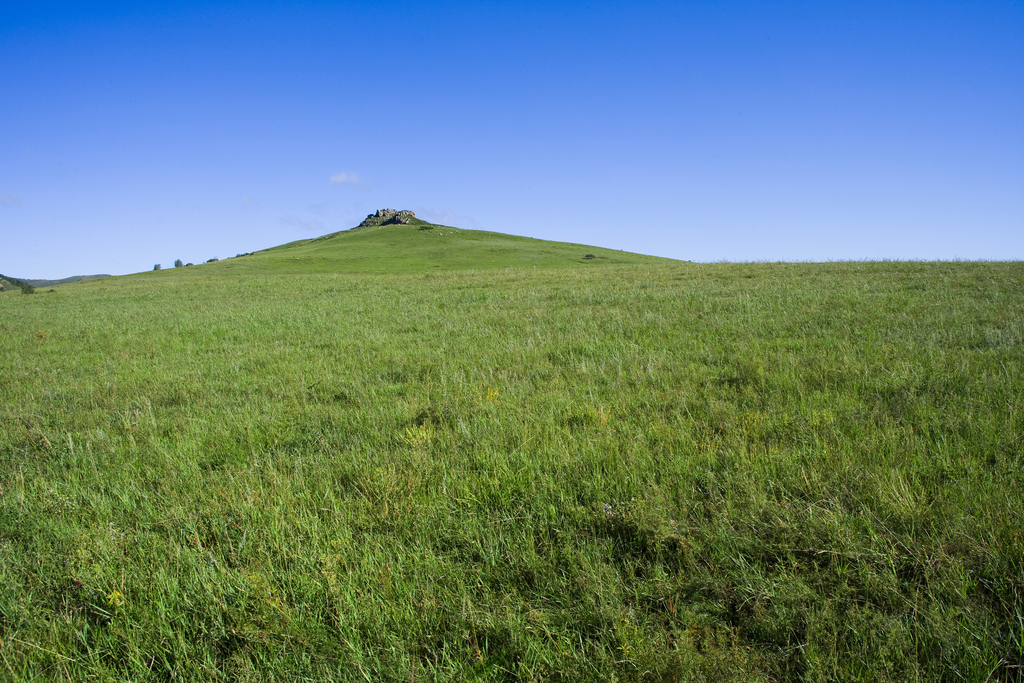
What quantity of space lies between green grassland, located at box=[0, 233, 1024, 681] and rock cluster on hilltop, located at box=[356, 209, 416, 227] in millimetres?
131198

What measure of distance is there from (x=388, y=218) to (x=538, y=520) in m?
145

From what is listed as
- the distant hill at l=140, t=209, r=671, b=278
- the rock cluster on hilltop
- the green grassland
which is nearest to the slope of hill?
the distant hill at l=140, t=209, r=671, b=278

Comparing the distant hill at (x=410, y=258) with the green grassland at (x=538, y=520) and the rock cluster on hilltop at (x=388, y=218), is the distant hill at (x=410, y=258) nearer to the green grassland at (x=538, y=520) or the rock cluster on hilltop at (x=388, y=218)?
the green grassland at (x=538, y=520)

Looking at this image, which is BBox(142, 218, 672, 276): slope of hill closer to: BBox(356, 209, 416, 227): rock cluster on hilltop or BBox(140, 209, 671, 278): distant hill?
BBox(140, 209, 671, 278): distant hill

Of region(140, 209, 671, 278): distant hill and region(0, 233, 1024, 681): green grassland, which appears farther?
region(140, 209, 671, 278): distant hill

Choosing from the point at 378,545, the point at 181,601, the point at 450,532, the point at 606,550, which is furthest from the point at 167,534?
the point at 606,550

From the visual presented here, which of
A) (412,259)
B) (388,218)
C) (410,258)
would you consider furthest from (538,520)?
(388,218)

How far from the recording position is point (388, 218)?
455 feet

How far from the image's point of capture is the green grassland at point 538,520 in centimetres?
215

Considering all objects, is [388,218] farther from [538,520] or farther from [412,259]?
[538,520]

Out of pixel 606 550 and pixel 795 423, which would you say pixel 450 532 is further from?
pixel 795 423

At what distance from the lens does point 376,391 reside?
19.7ft

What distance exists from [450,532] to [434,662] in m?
0.85

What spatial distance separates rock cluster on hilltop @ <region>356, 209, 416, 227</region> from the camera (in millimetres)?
133000
